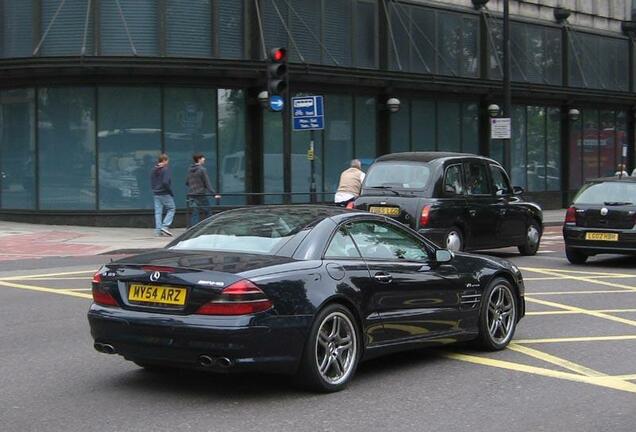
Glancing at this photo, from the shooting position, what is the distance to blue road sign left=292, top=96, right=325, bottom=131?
18.0m

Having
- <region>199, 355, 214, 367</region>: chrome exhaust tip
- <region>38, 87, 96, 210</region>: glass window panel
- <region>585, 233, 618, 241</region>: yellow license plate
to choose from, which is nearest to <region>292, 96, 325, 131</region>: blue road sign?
<region>585, 233, 618, 241</region>: yellow license plate

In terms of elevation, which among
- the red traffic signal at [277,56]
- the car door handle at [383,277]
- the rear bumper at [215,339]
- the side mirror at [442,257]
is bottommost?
the rear bumper at [215,339]

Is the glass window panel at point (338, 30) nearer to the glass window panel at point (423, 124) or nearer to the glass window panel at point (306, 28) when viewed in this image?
the glass window panel at point (306, 28)

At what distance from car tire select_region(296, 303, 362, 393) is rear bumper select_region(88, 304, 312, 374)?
0.10 meters

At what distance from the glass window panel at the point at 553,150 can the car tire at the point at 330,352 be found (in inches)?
1140

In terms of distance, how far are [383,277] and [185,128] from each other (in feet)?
55.9

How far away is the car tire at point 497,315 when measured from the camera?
25.2ft

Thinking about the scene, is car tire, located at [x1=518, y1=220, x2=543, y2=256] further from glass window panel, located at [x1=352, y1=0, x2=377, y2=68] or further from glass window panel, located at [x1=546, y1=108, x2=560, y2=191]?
glass window panel, located at [x1=546, y1=108, x2=560, y2=191]

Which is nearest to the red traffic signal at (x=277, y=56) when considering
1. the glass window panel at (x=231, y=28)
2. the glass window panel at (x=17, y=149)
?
the glass window panel at (x=231, y=28)

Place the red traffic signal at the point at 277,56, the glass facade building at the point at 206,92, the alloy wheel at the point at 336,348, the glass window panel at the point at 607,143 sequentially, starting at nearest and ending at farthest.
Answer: the alloy wheel at the point at 336,348 → the red traffic signal at the point at 277,56 → the glass facade building at the point at 206,92 → the glass window panel at the point at 607,143

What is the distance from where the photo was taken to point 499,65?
31359mm

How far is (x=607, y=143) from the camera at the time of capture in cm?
3700

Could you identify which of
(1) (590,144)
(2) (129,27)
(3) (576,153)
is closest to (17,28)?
(2) (129,27)

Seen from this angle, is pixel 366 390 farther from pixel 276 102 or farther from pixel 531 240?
pixel 276 102
